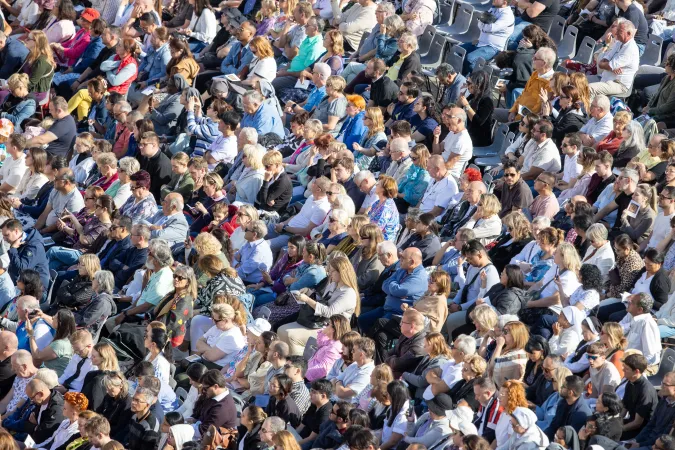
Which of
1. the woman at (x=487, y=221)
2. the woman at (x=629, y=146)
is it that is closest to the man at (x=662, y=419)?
the woman at (x=487, y=221)

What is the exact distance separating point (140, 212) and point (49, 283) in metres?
1.14

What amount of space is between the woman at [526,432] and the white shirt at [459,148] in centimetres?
472

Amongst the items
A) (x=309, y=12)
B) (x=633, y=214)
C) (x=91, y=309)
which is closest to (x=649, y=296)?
(x=633, y=214)

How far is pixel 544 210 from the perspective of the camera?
13.0 m

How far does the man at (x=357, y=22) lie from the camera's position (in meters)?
17.2

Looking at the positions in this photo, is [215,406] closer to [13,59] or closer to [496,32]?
[496,32]

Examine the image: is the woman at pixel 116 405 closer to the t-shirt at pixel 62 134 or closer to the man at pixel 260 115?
the man at pixel 260 115

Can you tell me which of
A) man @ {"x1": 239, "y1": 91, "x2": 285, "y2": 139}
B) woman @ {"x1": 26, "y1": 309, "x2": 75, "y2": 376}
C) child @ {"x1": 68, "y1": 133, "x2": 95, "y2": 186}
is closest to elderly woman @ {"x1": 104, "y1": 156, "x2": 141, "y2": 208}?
child @ {"x1": 68, "y1": 133, "x2": 95, "y2": 186}

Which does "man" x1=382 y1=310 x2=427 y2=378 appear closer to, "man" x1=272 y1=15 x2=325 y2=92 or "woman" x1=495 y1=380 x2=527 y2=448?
"woman" x1=495 y1=380 x2=527 y2=448

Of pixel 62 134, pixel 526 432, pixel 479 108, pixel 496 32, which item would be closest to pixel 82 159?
pixel 62 134

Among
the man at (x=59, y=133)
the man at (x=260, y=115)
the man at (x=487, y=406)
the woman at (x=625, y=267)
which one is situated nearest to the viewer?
the man at (x=487, y=406)

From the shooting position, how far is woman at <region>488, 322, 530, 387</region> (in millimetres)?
10812

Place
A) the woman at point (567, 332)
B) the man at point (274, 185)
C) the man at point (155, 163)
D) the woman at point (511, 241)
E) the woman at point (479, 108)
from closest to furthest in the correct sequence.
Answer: the woman at point (567, 332) → the woman at point (511, 241) → the man at point (274, 185) → the man at point (155, 163) → the woman at point (479, 108)

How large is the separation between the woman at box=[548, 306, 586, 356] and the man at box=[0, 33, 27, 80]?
8.86 meters
